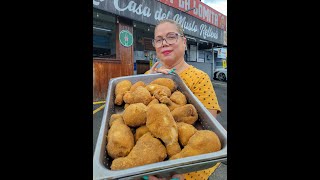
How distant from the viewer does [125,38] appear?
3.38 feet

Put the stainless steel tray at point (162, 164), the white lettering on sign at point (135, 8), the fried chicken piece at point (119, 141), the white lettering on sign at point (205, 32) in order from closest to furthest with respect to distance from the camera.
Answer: the stainless steel tray at point (162, 164) < the fried chicken piece at point (119, 141) < the white lettering on sign at point (135, 8) < the white lettering on sign at point (205, 32)

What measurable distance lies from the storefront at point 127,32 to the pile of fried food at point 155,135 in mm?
244

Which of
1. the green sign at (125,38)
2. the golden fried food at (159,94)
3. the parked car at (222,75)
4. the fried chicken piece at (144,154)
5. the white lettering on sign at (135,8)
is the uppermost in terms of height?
the white lettering on sign at (135,8)

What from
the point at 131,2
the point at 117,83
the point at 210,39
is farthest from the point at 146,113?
the point at 210,39

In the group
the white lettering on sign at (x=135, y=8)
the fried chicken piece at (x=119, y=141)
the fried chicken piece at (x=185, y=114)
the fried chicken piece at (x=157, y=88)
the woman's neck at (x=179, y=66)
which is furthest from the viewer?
the white lettering on sign at (x=135, y=8)

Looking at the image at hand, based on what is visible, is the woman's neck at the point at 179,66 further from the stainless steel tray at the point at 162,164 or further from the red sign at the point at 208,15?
the stainless steel tray at the point at 162,164

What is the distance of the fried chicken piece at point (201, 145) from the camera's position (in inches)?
18.9

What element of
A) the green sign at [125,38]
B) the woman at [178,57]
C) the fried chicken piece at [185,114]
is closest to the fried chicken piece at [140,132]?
the fried chicken piece at [185,114]

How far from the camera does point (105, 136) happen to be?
1.79ft

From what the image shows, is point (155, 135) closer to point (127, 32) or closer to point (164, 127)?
point (164, 127)

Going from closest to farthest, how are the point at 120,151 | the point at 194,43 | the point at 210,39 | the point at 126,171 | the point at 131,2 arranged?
the point at 126,171
the point at 120,151
the point at 131,2
the point at 210,39
the point at 194,43

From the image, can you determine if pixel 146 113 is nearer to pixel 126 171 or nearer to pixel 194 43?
pixel 126 171

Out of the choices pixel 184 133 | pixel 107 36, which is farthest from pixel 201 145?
pixel 107 36

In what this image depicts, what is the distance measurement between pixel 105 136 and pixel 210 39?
1.13 metres
